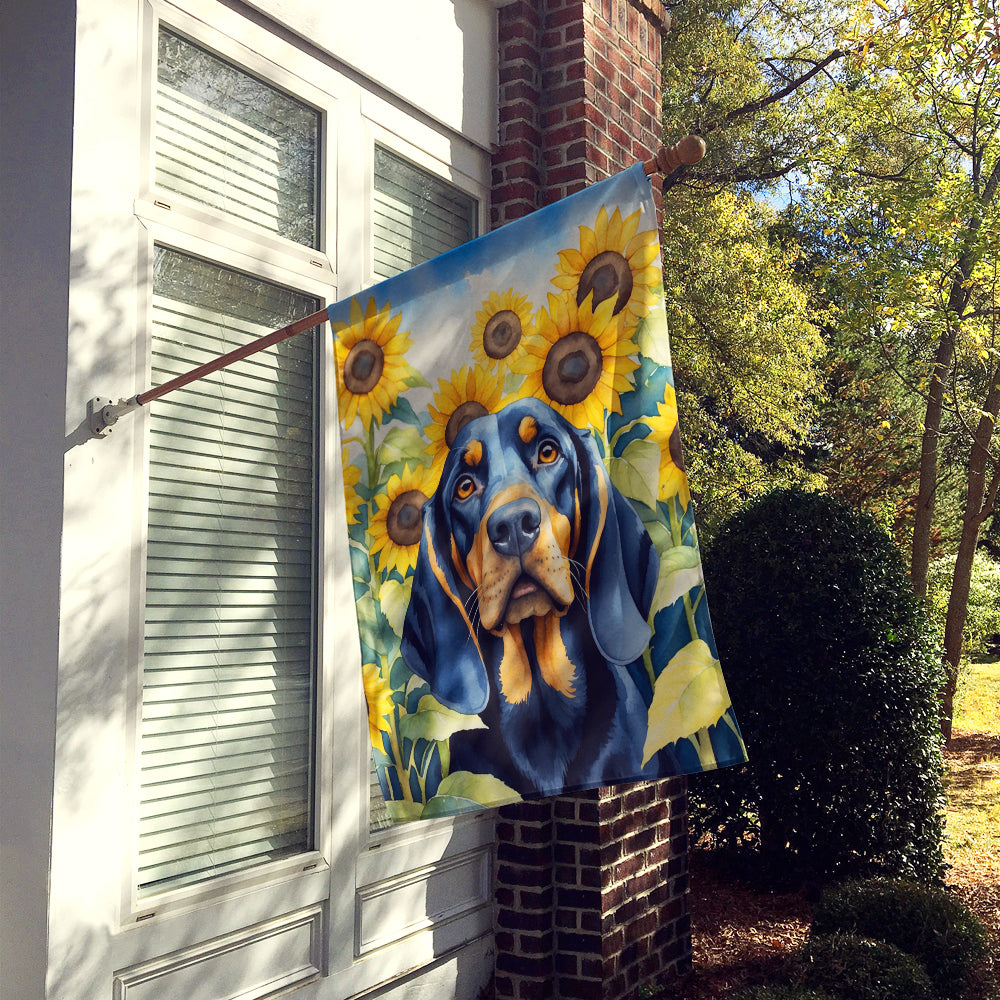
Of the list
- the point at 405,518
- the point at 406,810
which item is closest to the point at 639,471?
the point at 405,518

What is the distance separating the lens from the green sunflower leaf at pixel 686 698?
2.24 meters

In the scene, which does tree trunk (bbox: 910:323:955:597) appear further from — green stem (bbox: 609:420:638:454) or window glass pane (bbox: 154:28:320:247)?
green stem (bbox: 609:420:638:454)

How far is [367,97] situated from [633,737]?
2771 millimetres

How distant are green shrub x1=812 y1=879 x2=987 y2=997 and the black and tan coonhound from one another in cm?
267

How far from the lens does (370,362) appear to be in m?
2.63

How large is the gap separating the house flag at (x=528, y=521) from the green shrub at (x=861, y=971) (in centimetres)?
229

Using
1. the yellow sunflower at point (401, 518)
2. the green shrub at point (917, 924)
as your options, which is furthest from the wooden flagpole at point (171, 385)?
the green shrub at point (917, 924)

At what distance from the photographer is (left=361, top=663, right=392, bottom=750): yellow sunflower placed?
8.23 ft

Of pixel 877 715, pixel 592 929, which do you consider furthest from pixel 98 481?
pixel 877 715

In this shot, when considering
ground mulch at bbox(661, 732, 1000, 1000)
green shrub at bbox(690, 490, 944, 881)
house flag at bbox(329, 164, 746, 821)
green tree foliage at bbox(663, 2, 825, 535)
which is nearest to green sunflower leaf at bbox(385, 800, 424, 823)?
house flag at bbox(329, 164, 746, 821)

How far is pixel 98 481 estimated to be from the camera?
278 centimetres

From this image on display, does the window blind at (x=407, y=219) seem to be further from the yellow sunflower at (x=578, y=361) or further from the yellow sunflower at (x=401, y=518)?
the yellow sunflower at (x=578, y=361)

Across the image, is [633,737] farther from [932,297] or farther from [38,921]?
[932,297]

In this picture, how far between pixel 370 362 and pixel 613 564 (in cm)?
85
